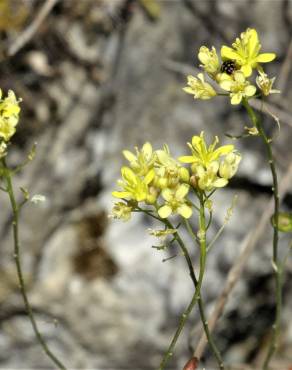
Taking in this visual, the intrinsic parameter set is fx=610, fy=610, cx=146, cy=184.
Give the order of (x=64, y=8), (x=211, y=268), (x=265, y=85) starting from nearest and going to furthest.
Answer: (x=265, y=85) < (x=211, y=268) < (x=64, y=8)

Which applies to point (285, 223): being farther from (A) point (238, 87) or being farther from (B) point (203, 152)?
(A) point (238, 87)

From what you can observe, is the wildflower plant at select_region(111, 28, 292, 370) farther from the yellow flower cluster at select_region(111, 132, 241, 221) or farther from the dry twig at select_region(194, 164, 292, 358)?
the dry twig at select_region(194, 164, 292, 358)

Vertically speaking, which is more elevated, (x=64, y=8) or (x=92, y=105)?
(x=64, y=8)

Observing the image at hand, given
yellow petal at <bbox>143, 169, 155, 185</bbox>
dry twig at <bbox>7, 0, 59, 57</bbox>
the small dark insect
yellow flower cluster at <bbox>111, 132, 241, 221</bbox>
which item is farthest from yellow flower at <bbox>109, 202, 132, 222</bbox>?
dry twig at <bbox>7, 0, 59, 57</bbox>

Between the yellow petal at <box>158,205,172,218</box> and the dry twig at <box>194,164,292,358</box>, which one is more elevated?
the dry twig at <box>194,164,292,358</box>

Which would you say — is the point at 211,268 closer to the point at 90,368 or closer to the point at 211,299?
the point at 211,299

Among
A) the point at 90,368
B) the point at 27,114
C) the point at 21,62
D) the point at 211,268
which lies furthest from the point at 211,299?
the point at 21,62
